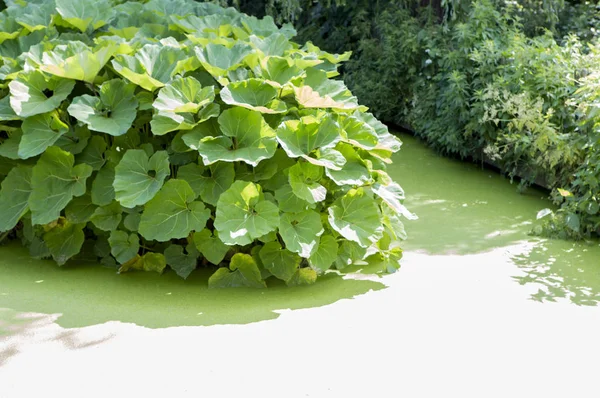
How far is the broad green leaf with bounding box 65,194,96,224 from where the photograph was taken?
392cm

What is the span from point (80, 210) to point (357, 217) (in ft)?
4.65

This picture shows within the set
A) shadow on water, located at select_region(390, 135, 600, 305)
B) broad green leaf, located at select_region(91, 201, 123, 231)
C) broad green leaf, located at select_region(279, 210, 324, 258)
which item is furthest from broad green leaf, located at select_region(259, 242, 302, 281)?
shadow on water, located at select_region(390, 135, 600, 305)

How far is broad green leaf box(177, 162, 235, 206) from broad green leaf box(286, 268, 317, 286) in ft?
1.79

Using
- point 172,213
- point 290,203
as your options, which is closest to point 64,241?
point 172,213

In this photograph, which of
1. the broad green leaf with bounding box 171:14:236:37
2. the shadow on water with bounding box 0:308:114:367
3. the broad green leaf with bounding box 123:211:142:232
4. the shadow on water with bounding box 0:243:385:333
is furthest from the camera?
the broad green leaf with bounding box 171:14:236:37

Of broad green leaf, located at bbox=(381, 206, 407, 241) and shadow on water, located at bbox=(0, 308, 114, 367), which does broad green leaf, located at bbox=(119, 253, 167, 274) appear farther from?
broad green leaf, located at bbox=(381, 206, 407, 241)

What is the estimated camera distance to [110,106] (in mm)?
3834

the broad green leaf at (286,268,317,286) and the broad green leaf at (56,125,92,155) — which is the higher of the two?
the broad green leaf at (56,125,92,155)

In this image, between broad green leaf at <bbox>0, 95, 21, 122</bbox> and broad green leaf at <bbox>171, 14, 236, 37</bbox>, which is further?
broad green leaf at <bbox>171, 14, 236, 37</bbox>

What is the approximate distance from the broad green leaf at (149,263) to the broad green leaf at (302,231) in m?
0.70

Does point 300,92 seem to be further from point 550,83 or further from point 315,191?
point 550,83

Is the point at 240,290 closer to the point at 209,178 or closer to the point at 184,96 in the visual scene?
the point at 209,178

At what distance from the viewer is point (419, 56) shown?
8023 mm

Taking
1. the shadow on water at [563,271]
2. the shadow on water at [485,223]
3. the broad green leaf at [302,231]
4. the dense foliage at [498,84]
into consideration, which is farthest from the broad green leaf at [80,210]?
the dense foliage at [498,84]
